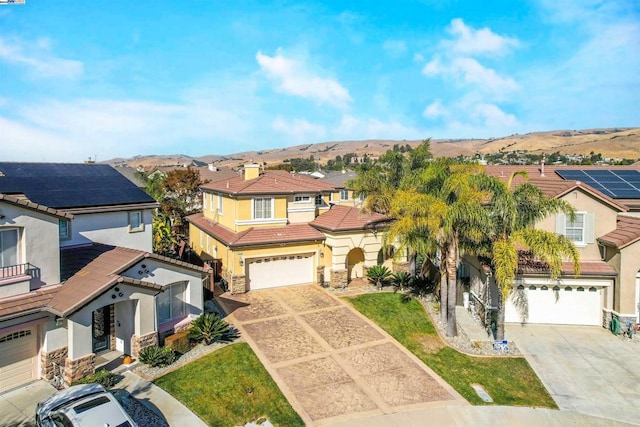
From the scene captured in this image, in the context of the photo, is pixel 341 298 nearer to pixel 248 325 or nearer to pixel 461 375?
pixel 248 325

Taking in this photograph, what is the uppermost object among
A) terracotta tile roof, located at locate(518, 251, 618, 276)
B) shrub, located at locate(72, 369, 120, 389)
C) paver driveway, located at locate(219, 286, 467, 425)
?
terracotta tile roof, located at locate(518, 251, 618, 276)

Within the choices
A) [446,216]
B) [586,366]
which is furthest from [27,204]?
[586,366]

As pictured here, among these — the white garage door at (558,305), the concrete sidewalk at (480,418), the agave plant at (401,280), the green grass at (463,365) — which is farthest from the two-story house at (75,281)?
the white garage door at (558,305)

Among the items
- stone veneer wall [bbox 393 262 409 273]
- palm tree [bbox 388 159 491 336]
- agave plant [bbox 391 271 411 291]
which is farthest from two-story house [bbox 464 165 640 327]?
stone veneer wall [bbox 393 262 409 273]

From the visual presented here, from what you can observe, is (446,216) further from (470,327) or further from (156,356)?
(156,356)

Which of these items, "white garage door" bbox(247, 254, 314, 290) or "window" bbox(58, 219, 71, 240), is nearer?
"window" bbox(58, 219, 71, 240)

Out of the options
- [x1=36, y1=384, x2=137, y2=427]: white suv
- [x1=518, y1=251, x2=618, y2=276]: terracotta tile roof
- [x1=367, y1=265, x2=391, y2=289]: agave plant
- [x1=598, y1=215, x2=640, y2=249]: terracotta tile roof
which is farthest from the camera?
[x1=367, y1=265, x2=391, y2=289]: agave plant

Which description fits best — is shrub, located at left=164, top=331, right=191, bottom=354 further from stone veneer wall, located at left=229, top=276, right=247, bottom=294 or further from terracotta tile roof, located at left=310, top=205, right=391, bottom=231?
terracotta tile roof, located at left=310, top=205, right=391, bottom=231

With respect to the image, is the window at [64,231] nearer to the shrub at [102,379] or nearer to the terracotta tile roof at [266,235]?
the shrub at [102,379]
